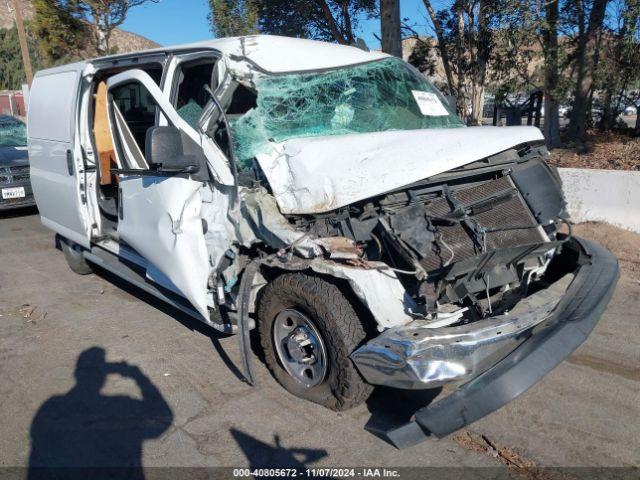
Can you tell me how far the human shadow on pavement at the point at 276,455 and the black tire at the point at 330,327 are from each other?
36cm

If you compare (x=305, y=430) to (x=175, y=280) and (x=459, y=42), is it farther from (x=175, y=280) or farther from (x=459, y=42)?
(x=459, y=42)

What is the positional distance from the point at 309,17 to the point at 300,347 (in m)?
13.7

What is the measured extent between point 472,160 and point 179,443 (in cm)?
245

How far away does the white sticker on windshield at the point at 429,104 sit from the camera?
4.78m

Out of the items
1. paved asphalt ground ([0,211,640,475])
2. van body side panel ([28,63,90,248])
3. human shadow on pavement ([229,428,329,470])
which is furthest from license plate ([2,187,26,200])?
human shadow on pavement ([229,428,329,470])

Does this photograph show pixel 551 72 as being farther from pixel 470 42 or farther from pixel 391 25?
pixel 391 25

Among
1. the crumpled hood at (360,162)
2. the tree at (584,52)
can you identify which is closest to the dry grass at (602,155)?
the tree at (584,52)

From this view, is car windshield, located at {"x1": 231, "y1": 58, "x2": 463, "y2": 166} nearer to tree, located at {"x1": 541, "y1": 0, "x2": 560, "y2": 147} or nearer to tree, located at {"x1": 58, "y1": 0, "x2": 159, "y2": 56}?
tree, located at {"x1": 541, "y1": 0, "x2": 560, "y2": 147}

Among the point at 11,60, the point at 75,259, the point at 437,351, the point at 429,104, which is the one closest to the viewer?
the point at 437,351

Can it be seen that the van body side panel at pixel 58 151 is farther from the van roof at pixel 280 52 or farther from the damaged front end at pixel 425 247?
the damaged front end at pixel 425 247

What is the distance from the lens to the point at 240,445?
10.7 feet

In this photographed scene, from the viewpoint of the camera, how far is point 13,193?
10.0 meters

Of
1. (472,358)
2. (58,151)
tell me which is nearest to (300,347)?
(472,358)

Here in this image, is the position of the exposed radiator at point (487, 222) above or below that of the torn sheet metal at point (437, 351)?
above
